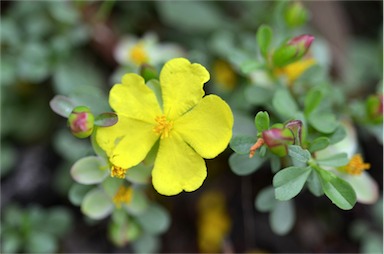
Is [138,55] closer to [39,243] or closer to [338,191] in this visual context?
[39,243]

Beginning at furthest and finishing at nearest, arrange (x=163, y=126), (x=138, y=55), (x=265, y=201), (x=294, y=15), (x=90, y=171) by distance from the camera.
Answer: (x=138, y=55)
(x=294, y=15)
(x=265, y=201)
(x=90, y=171)
(x=163, y=126)

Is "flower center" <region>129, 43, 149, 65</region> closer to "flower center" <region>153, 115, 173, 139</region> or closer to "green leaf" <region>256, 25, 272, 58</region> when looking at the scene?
"green leaf" <region>256, 25, 272, 58</region>

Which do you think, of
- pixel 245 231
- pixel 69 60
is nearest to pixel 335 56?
pixel 245 231

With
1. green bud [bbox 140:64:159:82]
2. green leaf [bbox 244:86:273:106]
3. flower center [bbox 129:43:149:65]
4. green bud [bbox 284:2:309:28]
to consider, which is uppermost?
green bud [bbox 284:2:309:28]

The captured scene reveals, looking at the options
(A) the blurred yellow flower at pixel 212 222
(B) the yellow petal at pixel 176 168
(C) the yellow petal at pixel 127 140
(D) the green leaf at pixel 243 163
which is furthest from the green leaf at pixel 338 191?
(A) the blurred yellow flower at pixel 212 222

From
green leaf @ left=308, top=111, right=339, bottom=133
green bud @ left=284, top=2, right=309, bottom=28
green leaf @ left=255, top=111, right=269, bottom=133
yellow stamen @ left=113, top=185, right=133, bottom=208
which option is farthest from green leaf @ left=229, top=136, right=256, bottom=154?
green bud @ left=284, top=2, right=309, bottom=28

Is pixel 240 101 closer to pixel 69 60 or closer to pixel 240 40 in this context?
pixel 240 40

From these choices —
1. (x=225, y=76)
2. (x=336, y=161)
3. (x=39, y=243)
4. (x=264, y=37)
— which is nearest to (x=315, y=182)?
(x=336, y=161)
